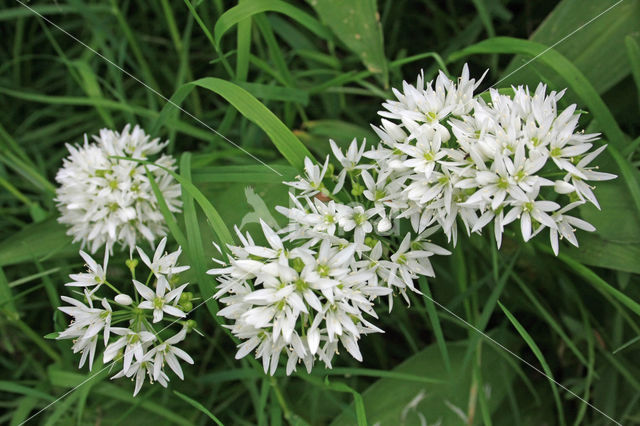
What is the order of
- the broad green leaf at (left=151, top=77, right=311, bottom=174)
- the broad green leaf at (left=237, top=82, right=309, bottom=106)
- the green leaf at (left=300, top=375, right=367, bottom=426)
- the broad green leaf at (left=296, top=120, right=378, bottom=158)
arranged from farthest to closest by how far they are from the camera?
the broad green leaf at (left=296, top=120, right=378, bottom=158)
the broad green leaf at (left=237, top=82, right=309, bottom=106)
the broad green leaf at (left=151, top=77, right=311, bottom=174)
the green leaf at (left=300, top=375, right=367, bottom=426)

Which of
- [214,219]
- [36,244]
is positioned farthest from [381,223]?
[36,244]

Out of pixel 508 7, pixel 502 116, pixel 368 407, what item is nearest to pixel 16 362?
pixel 368 407

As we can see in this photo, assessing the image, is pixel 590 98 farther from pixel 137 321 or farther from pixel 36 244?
pixel 36 244

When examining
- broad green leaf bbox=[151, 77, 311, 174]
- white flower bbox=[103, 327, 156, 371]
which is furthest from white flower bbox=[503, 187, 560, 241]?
white flower bbox=[103, 327, 156, 371]

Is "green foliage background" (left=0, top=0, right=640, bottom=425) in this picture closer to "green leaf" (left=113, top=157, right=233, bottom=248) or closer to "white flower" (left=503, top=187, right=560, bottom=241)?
"green leaf" (left=113, top=157, right=233, bottom=248)

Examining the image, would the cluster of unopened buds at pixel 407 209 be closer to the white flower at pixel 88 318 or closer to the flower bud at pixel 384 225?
the flower bud at pixel 384 225

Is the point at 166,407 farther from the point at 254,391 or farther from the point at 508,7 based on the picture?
the point at 508,7

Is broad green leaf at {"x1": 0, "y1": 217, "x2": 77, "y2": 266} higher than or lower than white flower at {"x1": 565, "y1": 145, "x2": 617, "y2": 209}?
higher
